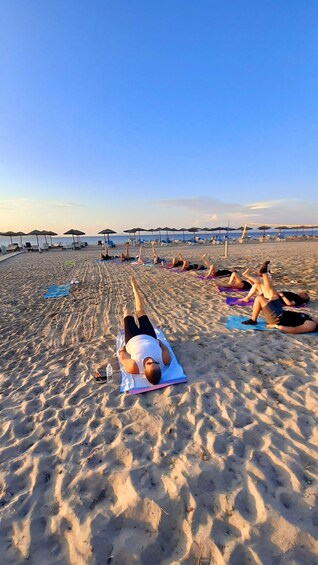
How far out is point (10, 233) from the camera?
35.3 meters

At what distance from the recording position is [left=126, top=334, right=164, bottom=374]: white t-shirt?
357 cm

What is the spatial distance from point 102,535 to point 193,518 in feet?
1.98

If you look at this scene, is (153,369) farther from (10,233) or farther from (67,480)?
(10,233)

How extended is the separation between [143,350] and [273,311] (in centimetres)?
263

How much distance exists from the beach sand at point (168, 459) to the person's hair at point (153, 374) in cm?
16

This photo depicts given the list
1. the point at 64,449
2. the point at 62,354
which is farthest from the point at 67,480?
the point at 62,354

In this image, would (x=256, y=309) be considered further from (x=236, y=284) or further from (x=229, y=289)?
(x=229, y=289)

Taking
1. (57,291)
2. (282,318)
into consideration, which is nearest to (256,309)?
(282,318)

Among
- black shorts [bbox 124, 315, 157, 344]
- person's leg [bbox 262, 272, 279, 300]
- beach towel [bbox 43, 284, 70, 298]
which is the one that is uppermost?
person's leg [bbox 262, 272, 279, 300]

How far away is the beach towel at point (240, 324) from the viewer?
197 inches

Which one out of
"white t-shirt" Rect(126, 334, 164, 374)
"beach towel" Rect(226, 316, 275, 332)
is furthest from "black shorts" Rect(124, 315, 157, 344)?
"beach towel" Rect(226, 316, 275, 332)

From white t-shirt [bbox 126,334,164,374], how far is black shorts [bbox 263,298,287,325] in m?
2.32

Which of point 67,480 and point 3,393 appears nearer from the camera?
point 67,480

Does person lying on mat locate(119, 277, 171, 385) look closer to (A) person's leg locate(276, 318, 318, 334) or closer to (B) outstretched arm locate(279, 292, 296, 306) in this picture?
(A) person's leg locate(276, 318, 318, 334)
